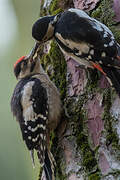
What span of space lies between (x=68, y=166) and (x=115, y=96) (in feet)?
1.83

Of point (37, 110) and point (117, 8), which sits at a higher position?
point (117, 8)

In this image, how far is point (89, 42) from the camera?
2.25 metres

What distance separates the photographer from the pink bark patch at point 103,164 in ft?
7.09

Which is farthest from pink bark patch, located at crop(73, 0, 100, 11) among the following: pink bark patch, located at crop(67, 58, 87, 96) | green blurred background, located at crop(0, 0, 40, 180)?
green blurred background, located at crop(0, 0, 40, 180)

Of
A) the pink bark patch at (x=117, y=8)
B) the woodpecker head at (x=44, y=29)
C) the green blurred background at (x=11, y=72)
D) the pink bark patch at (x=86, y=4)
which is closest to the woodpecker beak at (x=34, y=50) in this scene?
the woodpecker head at (x=44, y=29)

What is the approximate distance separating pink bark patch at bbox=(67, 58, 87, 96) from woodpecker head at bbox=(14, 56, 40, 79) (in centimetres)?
36

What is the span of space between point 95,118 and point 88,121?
65 mm

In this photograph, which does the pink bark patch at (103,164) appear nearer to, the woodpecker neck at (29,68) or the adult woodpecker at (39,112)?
the adult woodpecker at (39,112)

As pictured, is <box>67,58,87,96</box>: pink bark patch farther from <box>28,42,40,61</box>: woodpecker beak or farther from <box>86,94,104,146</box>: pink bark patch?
<box>28,42,40,61</box>: woodpecker beak

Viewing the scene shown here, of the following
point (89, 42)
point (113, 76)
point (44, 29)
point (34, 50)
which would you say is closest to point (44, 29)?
point (44, 29)

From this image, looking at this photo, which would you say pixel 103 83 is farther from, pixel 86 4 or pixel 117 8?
pixel 86 4

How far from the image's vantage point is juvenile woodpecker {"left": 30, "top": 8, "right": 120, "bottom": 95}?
85.7 inches

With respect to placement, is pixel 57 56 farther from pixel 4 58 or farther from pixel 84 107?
pixel 4 58

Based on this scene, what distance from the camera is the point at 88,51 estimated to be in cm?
225
